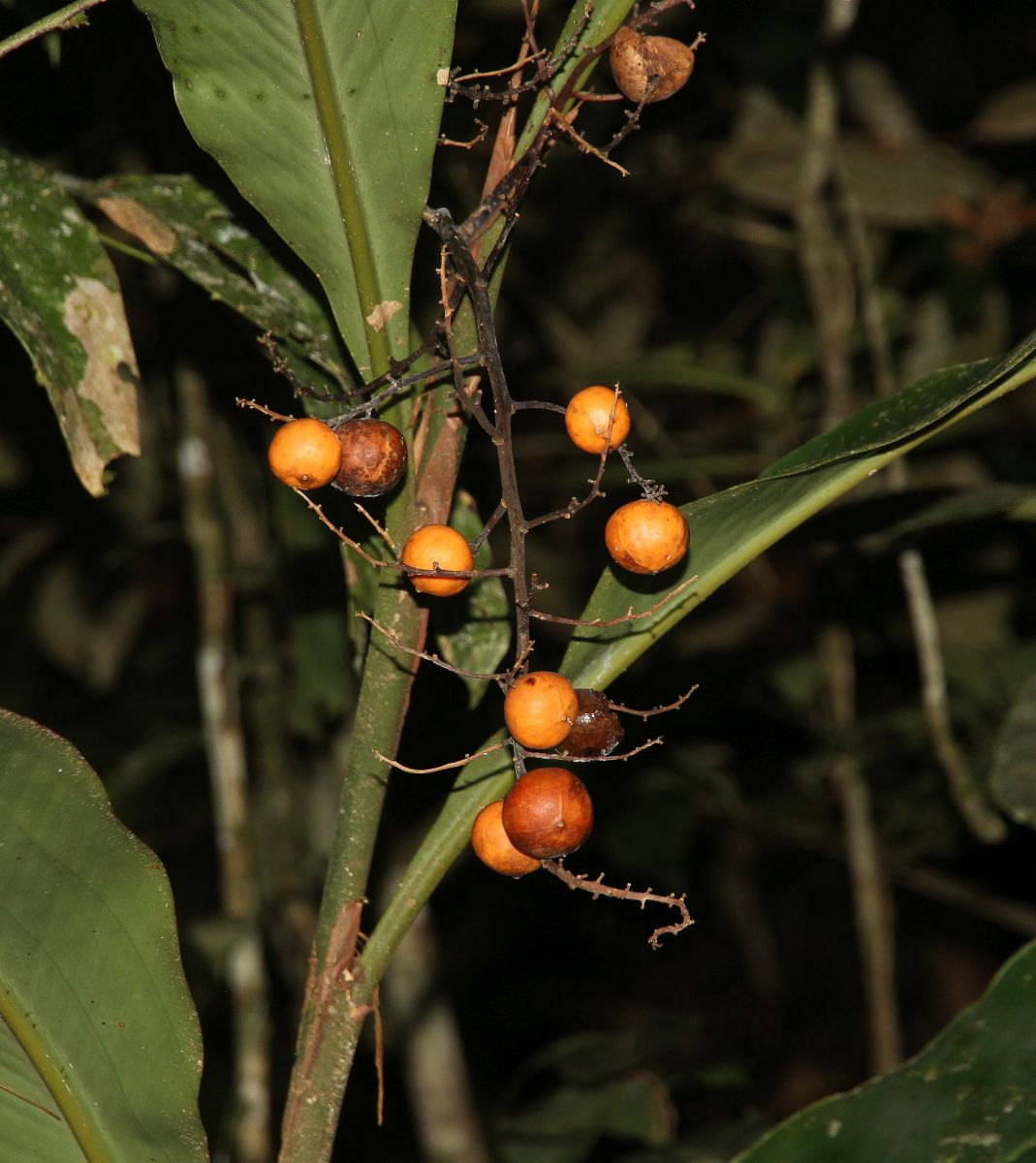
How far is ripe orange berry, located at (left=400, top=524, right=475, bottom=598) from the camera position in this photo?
0.81m

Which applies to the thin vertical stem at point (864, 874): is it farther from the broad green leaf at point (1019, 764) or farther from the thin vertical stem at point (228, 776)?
the thin vertical stem at point (228, 776)

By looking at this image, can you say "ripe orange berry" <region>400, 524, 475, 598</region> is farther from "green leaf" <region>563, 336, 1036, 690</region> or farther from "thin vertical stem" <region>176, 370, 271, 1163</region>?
"thin vertical stem" <region>176, 370, 271, 1163</region>

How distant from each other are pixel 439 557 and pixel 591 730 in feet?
0.50

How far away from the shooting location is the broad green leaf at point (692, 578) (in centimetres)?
86

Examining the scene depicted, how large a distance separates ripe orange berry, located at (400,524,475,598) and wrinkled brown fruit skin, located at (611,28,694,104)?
1.15 feet

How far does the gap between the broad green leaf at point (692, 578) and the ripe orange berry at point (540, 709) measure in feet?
0.38

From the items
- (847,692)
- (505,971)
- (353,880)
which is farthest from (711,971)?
(353,880)

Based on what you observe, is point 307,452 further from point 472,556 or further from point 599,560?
point 599,560

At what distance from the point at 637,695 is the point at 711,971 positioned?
7.01 feet

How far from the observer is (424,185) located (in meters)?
0.89

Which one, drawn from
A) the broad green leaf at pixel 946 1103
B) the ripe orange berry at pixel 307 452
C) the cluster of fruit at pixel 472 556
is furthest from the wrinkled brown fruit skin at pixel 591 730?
the broad green leaf at pixel 946 1103

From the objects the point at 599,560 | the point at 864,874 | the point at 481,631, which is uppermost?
the point at 599,560

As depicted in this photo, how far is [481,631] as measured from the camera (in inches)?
41.6

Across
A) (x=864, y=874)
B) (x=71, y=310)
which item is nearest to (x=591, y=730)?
(x=71, y=310)
